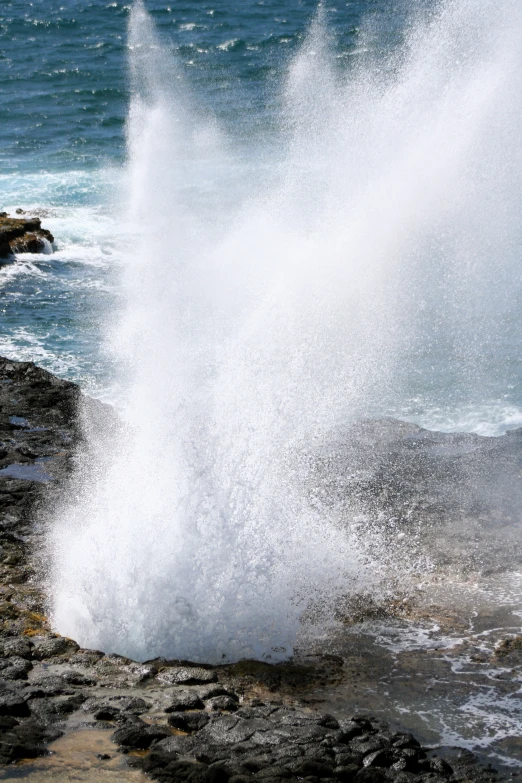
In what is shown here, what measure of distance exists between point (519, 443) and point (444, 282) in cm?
877

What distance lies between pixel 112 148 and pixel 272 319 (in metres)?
18.8

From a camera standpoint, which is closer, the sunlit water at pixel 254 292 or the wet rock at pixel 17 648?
the wet rock at pixel 17 648

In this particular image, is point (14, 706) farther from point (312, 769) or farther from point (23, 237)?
point (23, 237)

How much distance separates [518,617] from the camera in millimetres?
12570

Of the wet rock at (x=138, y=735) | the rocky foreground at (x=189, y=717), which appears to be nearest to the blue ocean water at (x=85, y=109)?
the rocky foreground at (x=189, y=717)

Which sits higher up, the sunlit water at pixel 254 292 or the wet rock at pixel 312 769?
the sunlit water at pixel 254 292

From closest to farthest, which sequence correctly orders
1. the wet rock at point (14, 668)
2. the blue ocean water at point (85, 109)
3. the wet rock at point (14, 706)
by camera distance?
the wet rock at point (14, 706) → the wet rock at point (14, 668) → the blue ocean water at point (85, 109)

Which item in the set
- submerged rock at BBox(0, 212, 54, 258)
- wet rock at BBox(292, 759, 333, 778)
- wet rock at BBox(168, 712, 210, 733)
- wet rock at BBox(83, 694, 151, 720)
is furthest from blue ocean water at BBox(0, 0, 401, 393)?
wet rock at BBox(292, 759, 333, 778)

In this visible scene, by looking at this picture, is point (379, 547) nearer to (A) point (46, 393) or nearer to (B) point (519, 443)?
(B) point (519, 443)

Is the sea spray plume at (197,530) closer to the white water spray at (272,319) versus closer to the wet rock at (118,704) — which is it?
the white water spray at (272,319)

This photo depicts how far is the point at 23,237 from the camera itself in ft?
96.3

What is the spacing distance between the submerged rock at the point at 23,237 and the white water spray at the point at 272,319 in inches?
109

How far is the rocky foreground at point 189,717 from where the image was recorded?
9.13 metres

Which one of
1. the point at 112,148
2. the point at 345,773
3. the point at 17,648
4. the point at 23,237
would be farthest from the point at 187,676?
the point at 112,148
